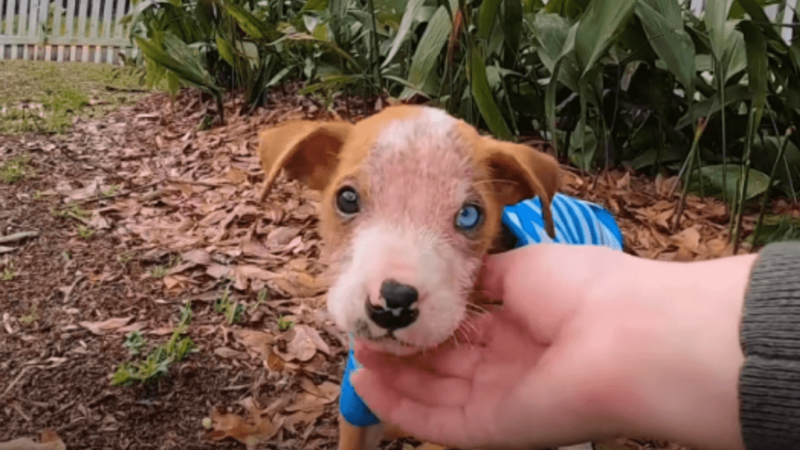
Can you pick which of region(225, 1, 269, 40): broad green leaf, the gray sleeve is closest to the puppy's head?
the gray sleeve

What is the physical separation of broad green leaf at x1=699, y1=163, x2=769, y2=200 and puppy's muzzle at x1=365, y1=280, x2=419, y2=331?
4.87 ft

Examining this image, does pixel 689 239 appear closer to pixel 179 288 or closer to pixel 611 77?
pixel 611 77

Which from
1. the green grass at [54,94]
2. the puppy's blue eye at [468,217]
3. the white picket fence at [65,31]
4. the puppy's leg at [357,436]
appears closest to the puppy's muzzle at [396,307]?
the puppy's blue eye at [468,217]

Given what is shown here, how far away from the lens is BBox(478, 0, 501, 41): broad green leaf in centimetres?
179

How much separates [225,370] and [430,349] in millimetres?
751

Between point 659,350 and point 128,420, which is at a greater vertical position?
point 659,350

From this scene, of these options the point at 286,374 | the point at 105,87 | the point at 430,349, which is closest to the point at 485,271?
the point at 430,349

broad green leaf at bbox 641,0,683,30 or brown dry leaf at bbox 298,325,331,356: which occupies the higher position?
broad green leaf at bbox 641,0,683,30

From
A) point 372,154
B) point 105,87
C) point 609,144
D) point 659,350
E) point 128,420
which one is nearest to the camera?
point 659,350

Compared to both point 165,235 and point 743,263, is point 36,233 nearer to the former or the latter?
point 165,235

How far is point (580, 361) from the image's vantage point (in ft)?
2.25

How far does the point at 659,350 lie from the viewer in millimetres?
636

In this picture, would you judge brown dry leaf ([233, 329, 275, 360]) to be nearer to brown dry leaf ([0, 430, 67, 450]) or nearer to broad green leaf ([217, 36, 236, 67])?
brown dry leaf ([0, 430, 67, 450])

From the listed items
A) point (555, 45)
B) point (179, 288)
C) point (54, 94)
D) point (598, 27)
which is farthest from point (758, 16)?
point (54, 94)
